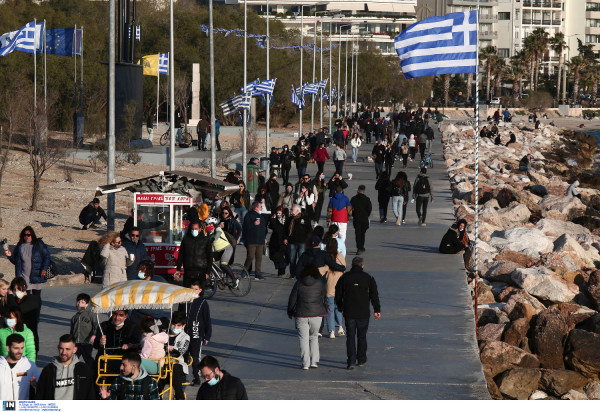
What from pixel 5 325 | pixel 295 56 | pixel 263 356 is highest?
pixel 295 56

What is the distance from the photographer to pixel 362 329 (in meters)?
14.0

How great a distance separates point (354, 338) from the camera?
45.6ft

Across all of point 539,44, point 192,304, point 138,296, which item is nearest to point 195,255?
point 192,304

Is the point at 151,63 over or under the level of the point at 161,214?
over

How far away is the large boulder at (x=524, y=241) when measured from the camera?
27.5m

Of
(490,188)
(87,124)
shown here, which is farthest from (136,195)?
(87,124)

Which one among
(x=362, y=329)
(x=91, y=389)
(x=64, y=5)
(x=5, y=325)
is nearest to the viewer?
(x=91, y=389)

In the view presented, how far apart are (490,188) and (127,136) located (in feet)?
57.3

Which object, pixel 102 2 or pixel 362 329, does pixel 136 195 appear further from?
pixel 102 2

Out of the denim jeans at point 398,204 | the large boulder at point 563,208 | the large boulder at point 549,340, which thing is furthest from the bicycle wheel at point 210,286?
the large boulder at point 563,208

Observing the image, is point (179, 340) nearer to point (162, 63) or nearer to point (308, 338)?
point (308, 338)

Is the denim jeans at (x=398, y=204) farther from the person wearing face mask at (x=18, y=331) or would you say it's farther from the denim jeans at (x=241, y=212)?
the person wearing face mask at (x=18, y=331)

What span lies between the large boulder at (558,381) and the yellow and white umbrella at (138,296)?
21.1 feet

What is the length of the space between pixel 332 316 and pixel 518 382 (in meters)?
2.91
